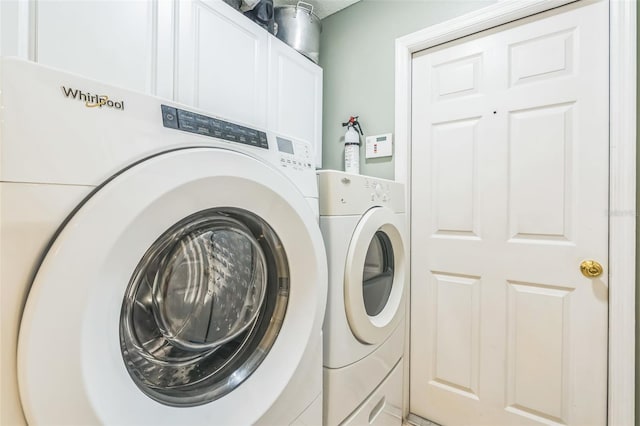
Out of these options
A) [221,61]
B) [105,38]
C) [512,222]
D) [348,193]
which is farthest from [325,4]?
[512,222]

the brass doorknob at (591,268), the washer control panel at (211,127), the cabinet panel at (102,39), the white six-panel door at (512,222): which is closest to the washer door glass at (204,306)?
the washer control panel at (211,127)

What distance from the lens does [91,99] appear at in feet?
1.37

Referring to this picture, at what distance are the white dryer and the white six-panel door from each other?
275 millimetres

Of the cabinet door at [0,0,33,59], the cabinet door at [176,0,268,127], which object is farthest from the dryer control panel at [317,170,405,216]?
the cabinet door at [0,0,33,59]

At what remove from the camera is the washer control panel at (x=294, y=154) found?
2.33 ft

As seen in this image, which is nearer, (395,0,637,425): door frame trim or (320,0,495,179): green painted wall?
(395,0,637,425): door frame trim

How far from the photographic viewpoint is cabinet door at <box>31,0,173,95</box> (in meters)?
0.81

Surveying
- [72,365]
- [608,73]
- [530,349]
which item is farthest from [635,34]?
[72,365]

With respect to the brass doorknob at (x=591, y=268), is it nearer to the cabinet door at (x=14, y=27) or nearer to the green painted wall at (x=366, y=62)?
the green painted wall at (x=366, y=62)

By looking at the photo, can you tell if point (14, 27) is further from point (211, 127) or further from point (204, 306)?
point (204, 306)

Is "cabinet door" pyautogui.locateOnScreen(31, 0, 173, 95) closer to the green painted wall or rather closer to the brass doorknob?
the green painted wall

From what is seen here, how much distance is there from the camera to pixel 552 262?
3.84ft

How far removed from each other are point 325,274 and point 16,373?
1.81 ft

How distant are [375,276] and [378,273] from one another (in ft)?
0.10
